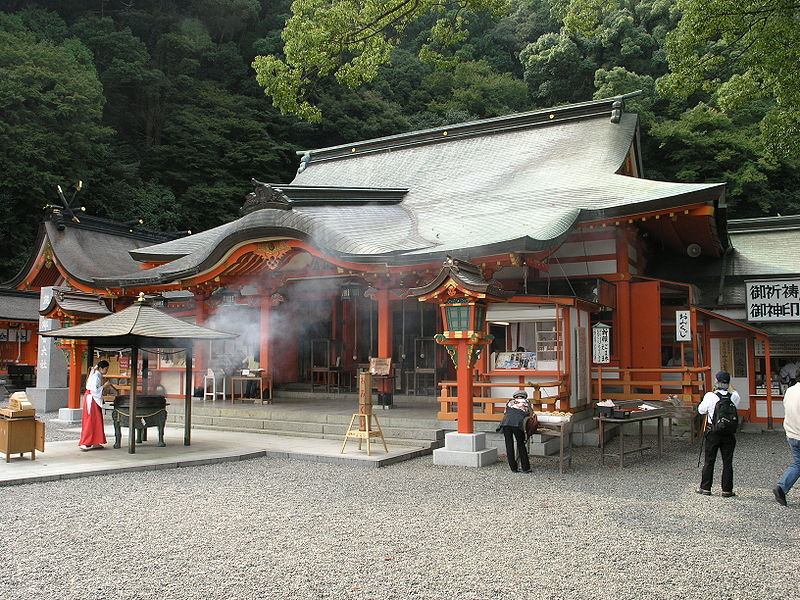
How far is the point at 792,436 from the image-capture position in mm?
6633

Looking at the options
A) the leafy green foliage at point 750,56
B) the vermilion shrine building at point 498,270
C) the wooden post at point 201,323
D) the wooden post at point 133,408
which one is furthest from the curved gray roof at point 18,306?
the leafy green foliage at point 750,56

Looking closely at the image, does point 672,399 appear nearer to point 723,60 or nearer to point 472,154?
point 723,60

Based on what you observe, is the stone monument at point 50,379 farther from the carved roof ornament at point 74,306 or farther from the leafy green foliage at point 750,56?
the leafy green foliage at point 750,56

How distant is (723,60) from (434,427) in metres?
7.70

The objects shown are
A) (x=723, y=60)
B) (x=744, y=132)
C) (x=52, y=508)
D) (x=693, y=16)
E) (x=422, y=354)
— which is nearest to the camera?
(x=52, y=508)

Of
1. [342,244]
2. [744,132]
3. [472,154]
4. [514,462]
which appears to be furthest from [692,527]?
[744,132]

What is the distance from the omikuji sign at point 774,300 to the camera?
13.1m

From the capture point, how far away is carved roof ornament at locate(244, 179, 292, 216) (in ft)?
41.8

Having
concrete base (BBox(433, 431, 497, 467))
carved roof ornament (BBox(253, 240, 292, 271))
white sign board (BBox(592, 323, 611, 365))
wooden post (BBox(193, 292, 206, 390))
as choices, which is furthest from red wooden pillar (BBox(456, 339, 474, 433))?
wooden post (BBox(193, 292, 206, 390))

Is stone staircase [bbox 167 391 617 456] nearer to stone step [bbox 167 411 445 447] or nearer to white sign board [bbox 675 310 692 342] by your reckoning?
stone step [bbox 167 411 445 447]

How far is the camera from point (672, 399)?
11.0 metres

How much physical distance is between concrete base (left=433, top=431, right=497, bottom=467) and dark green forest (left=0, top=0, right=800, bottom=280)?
74.4 feet

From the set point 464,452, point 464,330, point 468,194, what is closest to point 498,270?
point 468,194

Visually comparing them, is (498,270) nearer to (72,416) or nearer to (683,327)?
(683,327)
